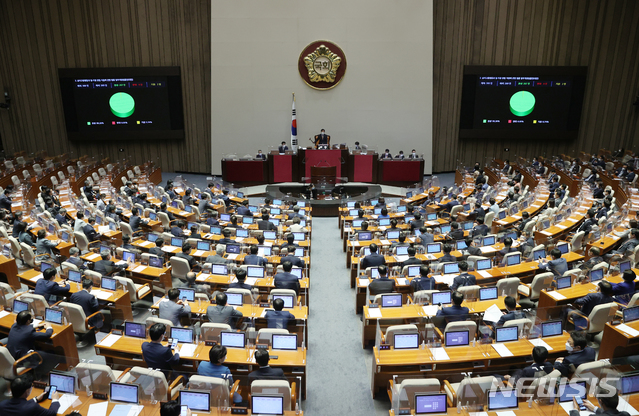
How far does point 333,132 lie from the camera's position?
67.2 ft

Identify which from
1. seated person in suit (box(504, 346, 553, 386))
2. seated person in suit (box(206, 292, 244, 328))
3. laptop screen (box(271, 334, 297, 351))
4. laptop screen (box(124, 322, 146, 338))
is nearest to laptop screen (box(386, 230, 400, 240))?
seated person in suit (box(206, 292, 244, 328))

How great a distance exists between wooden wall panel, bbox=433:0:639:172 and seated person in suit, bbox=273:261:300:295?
49.7 feet

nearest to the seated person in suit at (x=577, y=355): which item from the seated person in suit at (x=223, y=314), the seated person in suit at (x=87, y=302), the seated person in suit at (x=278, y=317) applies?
the seated person in suit at (x=278, y=317)

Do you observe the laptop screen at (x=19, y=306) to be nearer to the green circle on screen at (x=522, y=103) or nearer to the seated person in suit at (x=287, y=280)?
the seated person in suit at (x=287, y=280)

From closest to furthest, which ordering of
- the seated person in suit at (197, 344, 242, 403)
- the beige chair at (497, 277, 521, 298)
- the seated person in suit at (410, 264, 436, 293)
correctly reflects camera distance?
the seated person in suit at (197, 344, 242, 403) → the beige chair at (497, 277, 521, 298) → the seated person in suit at (410, 264, 436, 293)

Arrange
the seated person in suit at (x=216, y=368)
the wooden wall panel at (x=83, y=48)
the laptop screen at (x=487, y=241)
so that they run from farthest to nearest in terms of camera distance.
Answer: the wooden wall panel at (x=83, y=48)
the laptop screen at (x=487, y=241)
the seated person in suit at (x=216, y=368)

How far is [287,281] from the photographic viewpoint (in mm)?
7742

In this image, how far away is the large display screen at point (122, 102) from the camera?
1981cm

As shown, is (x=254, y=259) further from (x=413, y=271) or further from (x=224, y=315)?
(x=413, y=271)

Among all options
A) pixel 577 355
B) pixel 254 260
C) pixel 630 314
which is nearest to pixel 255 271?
pixel 254 260

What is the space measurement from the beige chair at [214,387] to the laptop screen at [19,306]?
3.62 meters

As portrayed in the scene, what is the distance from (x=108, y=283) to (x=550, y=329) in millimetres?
6988

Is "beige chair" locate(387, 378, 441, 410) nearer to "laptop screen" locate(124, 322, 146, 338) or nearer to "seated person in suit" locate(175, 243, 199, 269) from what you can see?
"laptop screen" locate(124, 322, 146, 338)

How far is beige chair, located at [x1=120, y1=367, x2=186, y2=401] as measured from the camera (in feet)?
16.2
